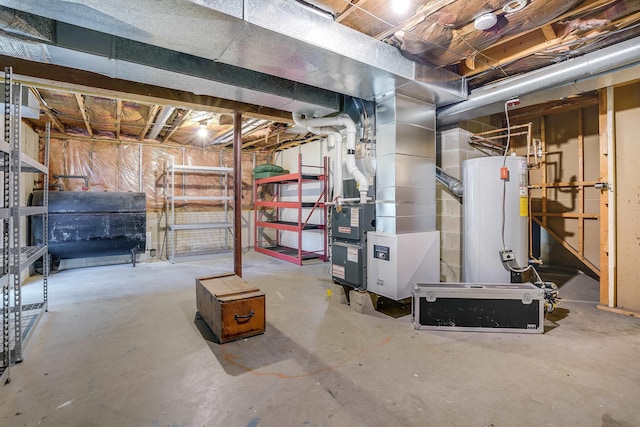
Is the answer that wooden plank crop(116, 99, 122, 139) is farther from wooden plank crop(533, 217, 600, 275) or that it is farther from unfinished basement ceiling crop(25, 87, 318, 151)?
wooden plank crop(533, 217, 600, 275)

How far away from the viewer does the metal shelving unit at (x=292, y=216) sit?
564 cm

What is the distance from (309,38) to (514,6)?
51.5 inches

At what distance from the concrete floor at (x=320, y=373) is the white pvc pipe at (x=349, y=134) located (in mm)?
1287

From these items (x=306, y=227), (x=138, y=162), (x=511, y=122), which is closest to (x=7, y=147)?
(x=306, y=227)

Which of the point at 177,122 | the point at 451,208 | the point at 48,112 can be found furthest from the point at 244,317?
the point at 48,112

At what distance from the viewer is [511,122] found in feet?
15.3

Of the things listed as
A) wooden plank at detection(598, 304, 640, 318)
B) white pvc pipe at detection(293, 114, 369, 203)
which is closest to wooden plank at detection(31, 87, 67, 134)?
white pvc pipe at detection(293, 114, 369, 203)

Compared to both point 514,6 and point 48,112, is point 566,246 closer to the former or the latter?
point 514,6

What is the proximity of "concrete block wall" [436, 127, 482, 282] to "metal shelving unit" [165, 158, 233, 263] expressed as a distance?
4.16 m

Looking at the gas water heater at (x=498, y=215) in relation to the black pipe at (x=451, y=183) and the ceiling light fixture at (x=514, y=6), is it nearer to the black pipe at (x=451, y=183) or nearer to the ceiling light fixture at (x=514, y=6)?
the black pipe at (x=451, y=183)

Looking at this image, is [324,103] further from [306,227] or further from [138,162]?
[138,162]

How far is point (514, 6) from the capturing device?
196 cm

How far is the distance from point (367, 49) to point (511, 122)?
134 inches

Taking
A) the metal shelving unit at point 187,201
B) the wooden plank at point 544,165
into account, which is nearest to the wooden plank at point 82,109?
the metal shelving unit at point 187,201
